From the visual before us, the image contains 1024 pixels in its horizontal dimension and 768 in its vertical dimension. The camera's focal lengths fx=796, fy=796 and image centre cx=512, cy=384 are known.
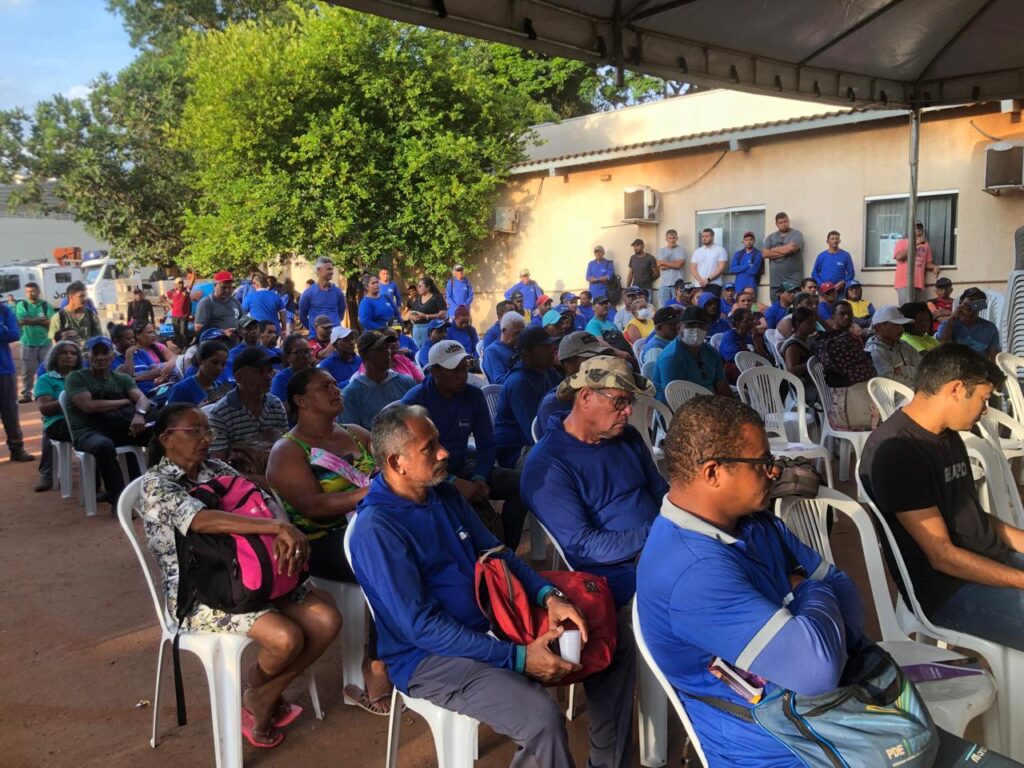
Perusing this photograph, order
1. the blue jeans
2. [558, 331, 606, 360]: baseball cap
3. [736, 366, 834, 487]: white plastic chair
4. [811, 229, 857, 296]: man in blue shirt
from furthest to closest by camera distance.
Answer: [811, 229, 857, 296]: man in blue shirt, [736, 366, 834, 487]: white plastic chair, [558, 331, 606, 360]: baseball cap, the blue jeans

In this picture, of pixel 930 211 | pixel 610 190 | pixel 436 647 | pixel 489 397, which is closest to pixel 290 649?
pixel 436 647

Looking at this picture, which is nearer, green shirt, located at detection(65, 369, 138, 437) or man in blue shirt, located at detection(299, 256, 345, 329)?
green shirt, located at detection(65, 369, 138, 437)

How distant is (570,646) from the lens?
95.5 inches

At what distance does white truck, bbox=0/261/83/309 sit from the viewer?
23.1 m

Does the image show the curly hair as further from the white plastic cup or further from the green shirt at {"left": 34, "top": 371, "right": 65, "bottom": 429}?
the green shirt at {"left": 34, "top": 371, "right": 65, "bottom": 429}

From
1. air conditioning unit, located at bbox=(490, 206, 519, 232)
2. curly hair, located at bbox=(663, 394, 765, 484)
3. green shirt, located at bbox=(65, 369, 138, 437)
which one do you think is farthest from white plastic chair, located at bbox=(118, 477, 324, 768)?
air conditioning unit, located at bbox=(490, 206, 519, 232)

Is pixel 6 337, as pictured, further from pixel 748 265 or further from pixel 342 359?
pixel 748 265

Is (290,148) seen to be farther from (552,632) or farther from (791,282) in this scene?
(552,632)

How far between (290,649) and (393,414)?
0.99 m

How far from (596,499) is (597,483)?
0.21 feet

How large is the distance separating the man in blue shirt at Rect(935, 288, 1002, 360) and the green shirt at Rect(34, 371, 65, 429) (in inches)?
318

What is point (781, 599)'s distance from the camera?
6.51 feet

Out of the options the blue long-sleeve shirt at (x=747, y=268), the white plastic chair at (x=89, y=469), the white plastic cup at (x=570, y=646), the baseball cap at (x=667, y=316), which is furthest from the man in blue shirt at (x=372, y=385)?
the blue long-sleeve shirt at (x=747, y=268)

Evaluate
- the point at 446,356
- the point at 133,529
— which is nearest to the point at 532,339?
the point at 446,356
